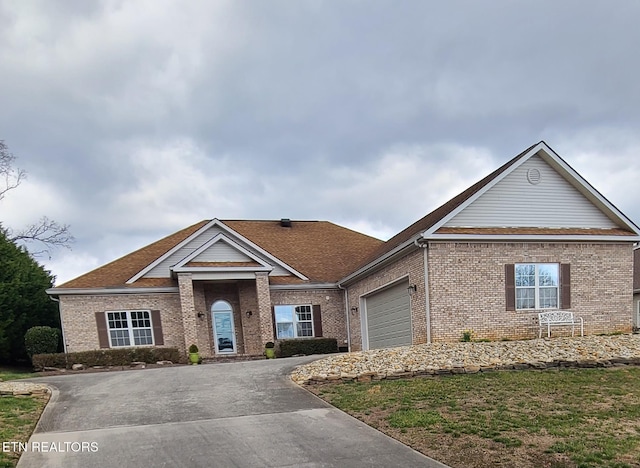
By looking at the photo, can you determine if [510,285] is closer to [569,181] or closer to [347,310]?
[569,181]

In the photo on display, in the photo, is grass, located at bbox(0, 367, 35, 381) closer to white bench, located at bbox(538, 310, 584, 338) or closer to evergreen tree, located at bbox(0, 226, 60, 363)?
evergreen tree, located at bbox(0, 226, 60, 363)

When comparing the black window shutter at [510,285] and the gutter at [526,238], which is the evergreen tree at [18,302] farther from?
the black window shutter at [510,285]

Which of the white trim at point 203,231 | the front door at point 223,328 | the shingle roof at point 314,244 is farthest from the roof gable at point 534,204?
the front door at point 223,328

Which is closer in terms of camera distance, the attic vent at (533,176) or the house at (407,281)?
the house at (407,281)

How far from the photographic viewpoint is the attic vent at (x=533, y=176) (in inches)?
526

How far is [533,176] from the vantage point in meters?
13.4

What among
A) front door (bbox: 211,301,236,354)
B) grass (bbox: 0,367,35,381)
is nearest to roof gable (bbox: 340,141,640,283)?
front door (bbox: 211,301,236,354)

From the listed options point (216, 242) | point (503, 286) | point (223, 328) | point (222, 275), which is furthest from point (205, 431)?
point (223, 328)

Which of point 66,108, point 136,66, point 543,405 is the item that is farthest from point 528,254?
point 66,108

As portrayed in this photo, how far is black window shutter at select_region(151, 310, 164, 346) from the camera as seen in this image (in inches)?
663

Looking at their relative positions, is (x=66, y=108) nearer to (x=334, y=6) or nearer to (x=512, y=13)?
(x=334, y=6)

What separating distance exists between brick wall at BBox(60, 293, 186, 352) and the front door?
156cm

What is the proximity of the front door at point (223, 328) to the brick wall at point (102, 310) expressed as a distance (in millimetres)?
1560

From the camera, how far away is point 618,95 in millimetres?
13914
